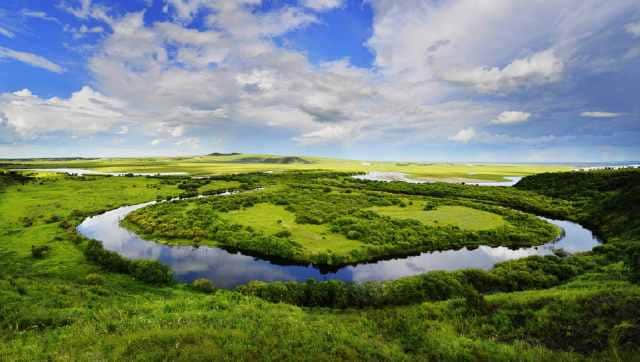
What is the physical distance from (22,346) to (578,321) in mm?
28234

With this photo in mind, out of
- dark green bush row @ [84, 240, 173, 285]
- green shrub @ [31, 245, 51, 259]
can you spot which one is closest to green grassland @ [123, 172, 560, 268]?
dark green bush row @ [84, 240, 173, 285]

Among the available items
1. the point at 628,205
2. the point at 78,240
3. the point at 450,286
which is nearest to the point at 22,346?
the point at 450,286

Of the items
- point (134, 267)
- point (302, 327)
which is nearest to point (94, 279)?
point (134, 267)

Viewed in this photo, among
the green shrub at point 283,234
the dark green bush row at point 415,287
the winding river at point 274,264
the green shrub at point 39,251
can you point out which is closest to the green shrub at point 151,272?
the winding river at point 274,264

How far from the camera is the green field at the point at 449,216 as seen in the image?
60625mm

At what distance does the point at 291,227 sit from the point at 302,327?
128 feet

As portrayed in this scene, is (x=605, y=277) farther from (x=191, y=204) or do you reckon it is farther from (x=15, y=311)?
(x=191, y=204)

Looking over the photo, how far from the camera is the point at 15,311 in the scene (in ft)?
66.8

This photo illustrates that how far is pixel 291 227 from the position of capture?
5719cm

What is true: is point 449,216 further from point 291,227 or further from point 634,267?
point 634,267

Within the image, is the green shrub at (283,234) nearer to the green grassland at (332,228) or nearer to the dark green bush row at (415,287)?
the green grassland at (332,228)

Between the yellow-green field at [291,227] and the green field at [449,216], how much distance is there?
19.2 meters

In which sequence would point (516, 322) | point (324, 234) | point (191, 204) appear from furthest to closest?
point (191, 204), point (324, 234), point (516, 322)

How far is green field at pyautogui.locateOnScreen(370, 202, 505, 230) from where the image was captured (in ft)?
199
